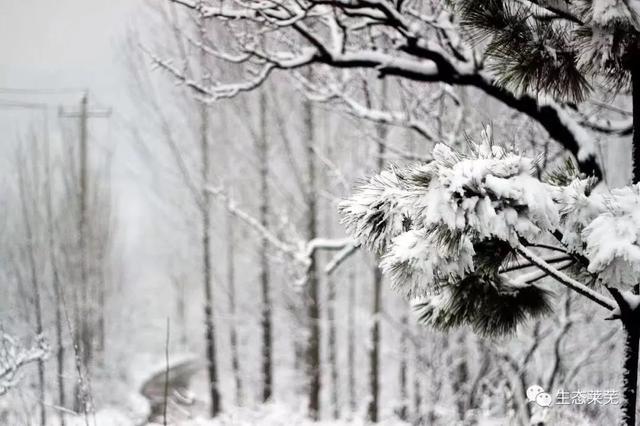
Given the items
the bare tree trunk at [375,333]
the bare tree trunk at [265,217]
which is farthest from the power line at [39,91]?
the bare tree trunk at [375,333]

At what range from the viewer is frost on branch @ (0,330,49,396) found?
393 centimetres

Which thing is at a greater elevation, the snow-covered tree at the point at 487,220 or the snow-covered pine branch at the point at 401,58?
the snow-covered pine branch at the point at 401,58

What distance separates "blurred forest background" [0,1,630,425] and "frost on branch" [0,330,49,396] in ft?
0.13

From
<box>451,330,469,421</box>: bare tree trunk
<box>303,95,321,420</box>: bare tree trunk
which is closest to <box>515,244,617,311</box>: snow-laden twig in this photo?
<box>451,330,469,421</box>: bare tree trunk

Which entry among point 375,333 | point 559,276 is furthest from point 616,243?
point 375,333

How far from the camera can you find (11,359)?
408cm

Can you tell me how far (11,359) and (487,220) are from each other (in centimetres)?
388

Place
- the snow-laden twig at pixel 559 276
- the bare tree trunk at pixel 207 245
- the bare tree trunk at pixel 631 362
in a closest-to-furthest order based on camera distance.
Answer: the snow-laden twig at pixel 559 276
the bare tree trunk at pixel 631 362
the bare tree trunk at pixel 207 245

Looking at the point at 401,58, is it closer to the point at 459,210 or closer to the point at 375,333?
the point at 459,210

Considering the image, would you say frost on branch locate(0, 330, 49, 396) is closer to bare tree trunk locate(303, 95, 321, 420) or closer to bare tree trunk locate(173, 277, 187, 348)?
bare tree trunk locate(303, 95, 321, 420)

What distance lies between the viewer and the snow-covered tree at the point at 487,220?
1596mm

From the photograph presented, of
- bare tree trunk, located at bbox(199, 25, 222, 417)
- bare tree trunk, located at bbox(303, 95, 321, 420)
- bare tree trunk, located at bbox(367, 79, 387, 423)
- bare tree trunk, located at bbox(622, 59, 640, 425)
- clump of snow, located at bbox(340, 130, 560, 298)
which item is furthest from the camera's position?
bare tree trunk, located at bbox(199, 25, 222, 417)

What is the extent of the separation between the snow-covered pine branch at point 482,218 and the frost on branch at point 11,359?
3184 millimetres

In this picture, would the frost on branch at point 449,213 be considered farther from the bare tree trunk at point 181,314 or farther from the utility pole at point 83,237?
the bare tree trunk at point 181,314
